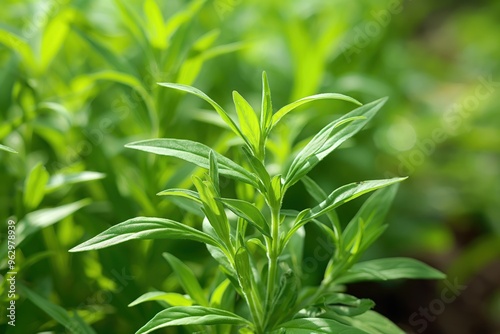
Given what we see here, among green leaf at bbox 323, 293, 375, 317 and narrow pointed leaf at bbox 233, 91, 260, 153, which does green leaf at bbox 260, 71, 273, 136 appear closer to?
narrow pointed leaf at bbox 233, 91, 260, 153

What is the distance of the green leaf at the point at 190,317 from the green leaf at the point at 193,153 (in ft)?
0.51

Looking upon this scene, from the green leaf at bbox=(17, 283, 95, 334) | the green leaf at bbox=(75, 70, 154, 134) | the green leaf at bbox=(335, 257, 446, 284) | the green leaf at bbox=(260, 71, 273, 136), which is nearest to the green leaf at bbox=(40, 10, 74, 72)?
the green leaf at bbox=(75, 70, 154, 134)

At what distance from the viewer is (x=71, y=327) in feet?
2.89

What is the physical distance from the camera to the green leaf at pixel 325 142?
752mm

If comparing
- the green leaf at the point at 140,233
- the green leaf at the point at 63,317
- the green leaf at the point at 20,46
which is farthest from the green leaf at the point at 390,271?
the green leaf at the point at 20,46

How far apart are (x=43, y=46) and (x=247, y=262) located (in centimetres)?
73

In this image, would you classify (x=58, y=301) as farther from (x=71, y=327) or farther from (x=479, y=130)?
(x=479, y=130)

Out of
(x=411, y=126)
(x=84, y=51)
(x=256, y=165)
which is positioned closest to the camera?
(x=256, y=165)

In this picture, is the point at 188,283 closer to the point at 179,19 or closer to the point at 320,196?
the point at 320,196

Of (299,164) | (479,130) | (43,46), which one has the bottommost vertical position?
(479,130)

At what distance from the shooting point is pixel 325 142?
782 mm

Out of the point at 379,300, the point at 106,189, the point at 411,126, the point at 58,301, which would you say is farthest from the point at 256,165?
the point at 411,126

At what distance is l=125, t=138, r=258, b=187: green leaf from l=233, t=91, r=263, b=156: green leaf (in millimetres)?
36

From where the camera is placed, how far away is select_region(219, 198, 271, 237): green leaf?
0.73m
